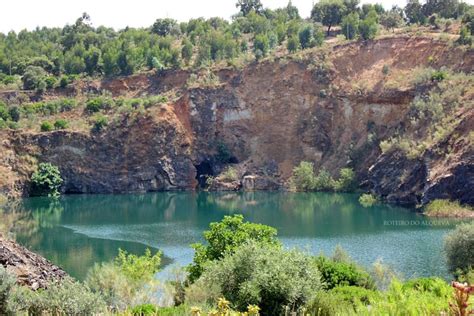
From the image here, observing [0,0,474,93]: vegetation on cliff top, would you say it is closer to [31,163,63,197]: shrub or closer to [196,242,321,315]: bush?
[31,163,63,197]: shrub

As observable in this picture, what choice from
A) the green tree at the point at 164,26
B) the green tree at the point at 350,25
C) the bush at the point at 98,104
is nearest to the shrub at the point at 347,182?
the green tree at the point at 350,25

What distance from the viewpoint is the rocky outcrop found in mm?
36281

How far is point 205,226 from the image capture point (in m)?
69.0

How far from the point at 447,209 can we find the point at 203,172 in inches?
1813

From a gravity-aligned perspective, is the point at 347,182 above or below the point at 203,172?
below

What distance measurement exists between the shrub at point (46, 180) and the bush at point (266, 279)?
75.5 meters

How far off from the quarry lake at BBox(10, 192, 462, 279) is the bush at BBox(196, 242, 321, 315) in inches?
396

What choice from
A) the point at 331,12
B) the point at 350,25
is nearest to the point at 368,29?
the point at 350,25

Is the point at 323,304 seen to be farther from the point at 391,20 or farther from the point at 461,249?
the point at 391,20

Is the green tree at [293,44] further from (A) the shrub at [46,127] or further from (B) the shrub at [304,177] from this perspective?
(A) the shrub at [46,127]

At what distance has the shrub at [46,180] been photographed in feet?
326

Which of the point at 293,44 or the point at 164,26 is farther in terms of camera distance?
the point at 164,26

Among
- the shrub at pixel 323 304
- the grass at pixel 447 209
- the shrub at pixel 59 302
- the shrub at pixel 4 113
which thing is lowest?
the grass at pixel 447 209

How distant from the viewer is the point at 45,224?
239 feet
